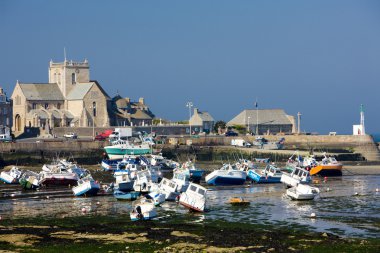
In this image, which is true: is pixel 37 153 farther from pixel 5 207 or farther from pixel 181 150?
pixel 5 207

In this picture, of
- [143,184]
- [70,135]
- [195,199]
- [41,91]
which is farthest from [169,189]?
[41,91]

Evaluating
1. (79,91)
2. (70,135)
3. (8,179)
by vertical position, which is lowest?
(8,179)

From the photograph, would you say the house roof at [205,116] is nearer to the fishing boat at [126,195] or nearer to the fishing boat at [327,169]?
the fishing boat at [327,169]

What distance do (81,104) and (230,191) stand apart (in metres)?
63.8

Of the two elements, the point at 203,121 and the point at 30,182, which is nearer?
the point at 30,182

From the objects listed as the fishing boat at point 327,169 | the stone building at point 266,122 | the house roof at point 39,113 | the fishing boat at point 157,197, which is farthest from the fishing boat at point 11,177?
the stone building at point 266,122

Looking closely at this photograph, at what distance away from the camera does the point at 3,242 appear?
33562 mm

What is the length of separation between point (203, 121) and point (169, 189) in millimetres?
74844

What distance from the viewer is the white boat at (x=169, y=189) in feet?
162

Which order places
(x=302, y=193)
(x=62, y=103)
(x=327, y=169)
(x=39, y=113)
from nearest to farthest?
(x=302, y=193) → (x=327, y=169) → (x=39, y=113) → (x=62, y=103)

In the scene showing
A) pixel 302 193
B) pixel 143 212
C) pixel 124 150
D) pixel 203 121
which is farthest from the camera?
pixel 203 121

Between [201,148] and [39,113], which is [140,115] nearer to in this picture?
[39,113]

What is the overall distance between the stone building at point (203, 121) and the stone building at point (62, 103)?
12.4m

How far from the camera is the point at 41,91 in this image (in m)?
120
